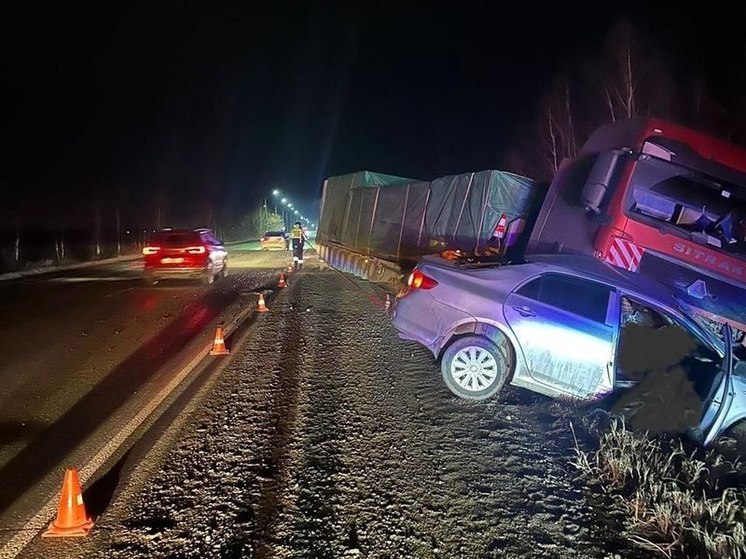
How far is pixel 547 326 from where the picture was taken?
586cm

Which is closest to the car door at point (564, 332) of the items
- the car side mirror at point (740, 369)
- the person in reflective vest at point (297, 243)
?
the car side mirror at point (740, 369)

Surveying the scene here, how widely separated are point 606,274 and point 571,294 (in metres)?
→ 0.41

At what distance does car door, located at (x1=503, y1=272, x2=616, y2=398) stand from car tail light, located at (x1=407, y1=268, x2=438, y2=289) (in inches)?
36.7

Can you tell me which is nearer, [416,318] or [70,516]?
[70,516]

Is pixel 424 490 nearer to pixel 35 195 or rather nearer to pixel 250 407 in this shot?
pixel 250 407

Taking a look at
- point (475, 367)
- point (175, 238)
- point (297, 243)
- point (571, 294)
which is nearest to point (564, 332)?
point (571, 294)

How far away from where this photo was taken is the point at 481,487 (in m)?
4.21

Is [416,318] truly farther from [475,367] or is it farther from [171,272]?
[171,272]

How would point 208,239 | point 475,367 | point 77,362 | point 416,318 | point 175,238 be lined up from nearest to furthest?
point 475,367
point 416,318
point 77,362
point 175,238
point 208,239

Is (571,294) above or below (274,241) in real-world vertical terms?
above

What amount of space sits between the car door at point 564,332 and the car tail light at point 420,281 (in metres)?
0.93

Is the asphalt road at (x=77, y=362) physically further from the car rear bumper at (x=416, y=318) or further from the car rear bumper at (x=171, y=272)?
the car rear bumper at (x=416, y=318)

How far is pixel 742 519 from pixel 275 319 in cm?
829

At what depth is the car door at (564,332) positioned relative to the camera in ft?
18.8
